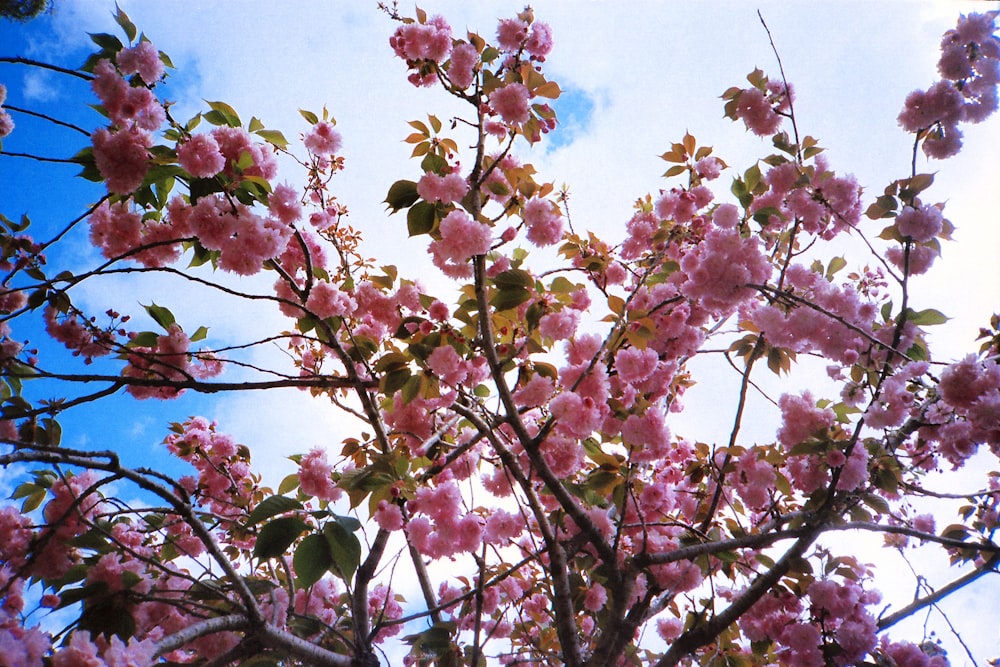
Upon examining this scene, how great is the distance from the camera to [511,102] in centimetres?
232

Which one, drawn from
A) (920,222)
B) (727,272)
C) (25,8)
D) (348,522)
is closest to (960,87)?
(920,222)

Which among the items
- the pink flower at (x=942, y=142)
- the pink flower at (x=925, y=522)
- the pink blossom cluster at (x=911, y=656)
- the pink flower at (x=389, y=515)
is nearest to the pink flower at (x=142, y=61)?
the pink flower at (x=389, y=515)

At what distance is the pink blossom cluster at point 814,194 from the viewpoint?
2588 mm

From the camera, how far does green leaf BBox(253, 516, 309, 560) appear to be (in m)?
1.85

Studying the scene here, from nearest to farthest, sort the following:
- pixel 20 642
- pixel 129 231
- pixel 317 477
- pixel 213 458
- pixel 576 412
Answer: pixel 20 642
pixel 576 412
pixel 317 477
pixel 129 231
pixel 213 458

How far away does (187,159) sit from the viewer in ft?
6.97

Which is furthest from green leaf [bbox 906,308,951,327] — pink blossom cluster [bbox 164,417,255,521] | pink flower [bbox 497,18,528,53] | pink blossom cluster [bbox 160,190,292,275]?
pink blossom cluster [bbox 164,417,255,521]

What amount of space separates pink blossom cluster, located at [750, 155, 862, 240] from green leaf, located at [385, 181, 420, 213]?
167 cm

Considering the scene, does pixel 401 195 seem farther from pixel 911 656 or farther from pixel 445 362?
pixel 911 656

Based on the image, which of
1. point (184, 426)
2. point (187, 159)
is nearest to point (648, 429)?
point (187, 159)

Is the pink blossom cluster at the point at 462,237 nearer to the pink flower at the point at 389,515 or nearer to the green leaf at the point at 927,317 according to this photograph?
the pink flower at the point at 389,515

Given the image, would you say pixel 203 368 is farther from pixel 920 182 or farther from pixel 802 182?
pixel 920 182

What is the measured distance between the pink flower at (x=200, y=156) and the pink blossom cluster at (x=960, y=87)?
9.37 ft

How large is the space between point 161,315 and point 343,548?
5.59 feet
